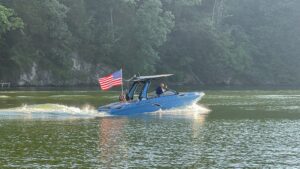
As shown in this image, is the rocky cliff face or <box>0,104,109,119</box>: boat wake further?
the rocky cliff face

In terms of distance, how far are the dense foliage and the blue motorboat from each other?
45.4 metres

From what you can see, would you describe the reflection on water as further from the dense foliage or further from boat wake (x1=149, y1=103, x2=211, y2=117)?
the dense foliage

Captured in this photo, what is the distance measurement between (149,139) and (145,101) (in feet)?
51.6

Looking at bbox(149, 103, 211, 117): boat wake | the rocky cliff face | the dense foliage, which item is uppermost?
the dense foliage

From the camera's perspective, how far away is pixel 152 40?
10681 centimetres

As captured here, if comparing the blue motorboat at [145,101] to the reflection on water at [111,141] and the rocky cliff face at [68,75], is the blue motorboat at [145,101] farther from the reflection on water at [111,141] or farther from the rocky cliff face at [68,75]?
the rocky cliff face at [68,75]

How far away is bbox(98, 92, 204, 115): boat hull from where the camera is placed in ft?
151

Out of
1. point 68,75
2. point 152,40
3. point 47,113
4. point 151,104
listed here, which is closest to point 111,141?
point 47,113

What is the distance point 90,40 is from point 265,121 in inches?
2674

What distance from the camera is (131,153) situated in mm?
27469

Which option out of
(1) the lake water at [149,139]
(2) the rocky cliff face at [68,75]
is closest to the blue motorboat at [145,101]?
(1) the lake water at [149,139]

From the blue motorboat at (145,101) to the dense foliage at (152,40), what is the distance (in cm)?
4537

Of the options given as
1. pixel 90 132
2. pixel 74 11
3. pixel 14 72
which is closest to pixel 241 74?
pixel 74 11

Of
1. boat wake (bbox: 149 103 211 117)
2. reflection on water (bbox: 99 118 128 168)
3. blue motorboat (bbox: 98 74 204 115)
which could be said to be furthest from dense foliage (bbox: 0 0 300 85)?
reflection on water (bbox: 99 118 128 168)
